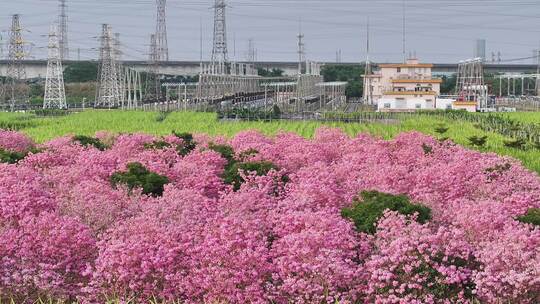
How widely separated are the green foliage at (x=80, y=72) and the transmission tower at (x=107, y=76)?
37.1 metres

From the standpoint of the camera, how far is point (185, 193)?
38.6 feet

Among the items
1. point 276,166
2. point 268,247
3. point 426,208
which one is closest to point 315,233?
point 268,247

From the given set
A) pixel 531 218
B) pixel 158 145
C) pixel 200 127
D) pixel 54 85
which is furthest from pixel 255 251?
pixel 54 85

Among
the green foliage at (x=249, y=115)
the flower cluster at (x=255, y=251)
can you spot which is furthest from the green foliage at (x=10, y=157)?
the green foliage at (x=249, y=115)

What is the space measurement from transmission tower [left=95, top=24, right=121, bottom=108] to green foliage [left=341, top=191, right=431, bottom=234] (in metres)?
68.5

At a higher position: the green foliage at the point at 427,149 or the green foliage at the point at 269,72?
the green foliage at the point at 269,72

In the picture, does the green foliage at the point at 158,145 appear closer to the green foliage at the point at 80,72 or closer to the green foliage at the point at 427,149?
the green foliage at the point at 427,149

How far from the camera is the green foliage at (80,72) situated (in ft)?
400

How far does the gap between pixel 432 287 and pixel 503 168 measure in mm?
8531

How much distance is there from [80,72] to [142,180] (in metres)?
113

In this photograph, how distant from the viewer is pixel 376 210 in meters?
11.3

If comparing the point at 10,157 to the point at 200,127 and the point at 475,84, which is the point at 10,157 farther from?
the point at 475,84

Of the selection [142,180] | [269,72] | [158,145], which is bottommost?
[142,180]

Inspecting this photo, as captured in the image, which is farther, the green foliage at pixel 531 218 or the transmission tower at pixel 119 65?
the transmission tower at pixel 119 65
